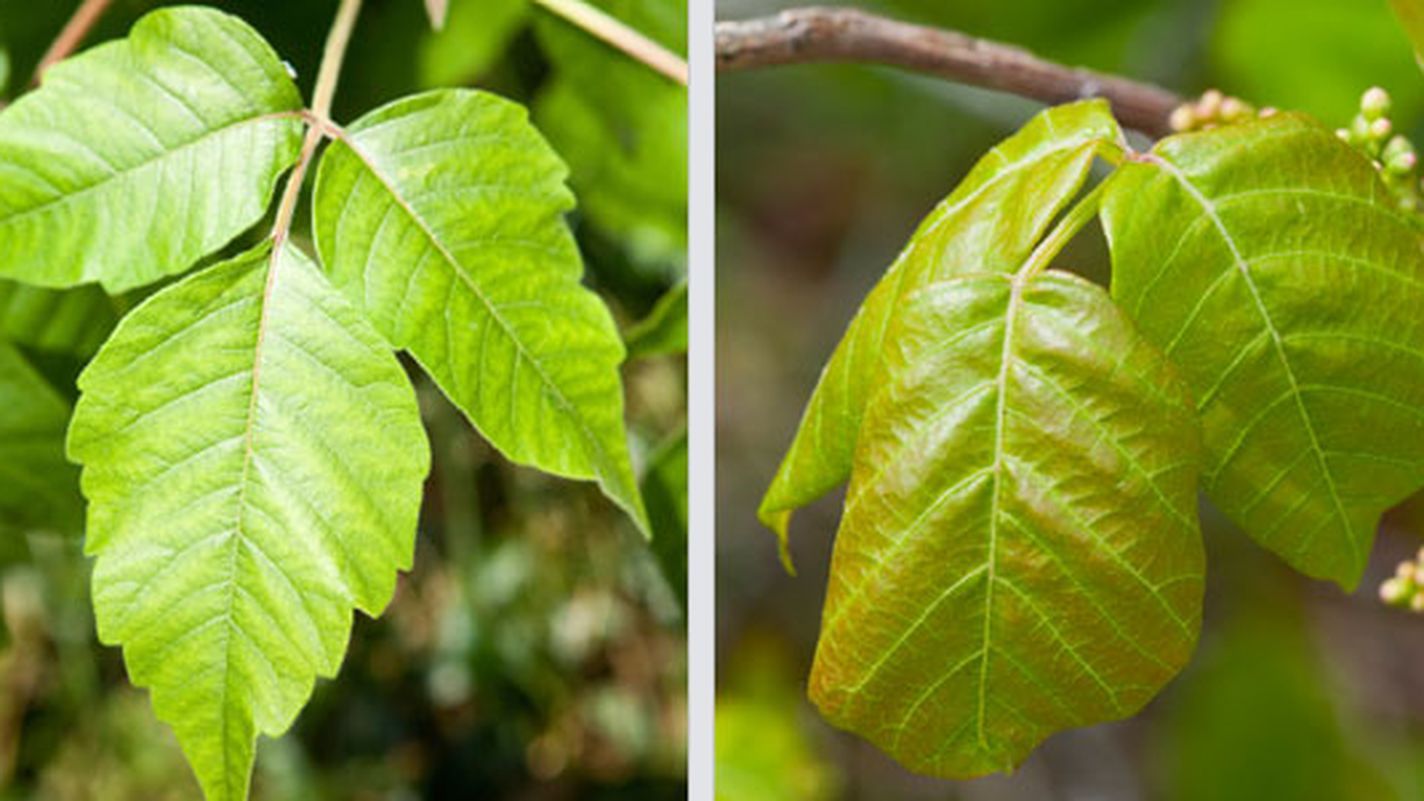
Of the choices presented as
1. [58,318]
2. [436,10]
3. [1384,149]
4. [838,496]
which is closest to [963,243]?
[1384,149]

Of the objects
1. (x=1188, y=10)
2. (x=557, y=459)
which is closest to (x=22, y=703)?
(x=557, y=459)

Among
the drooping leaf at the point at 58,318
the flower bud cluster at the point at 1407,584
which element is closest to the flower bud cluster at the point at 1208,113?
the flower bud cluster at the point at 1407,584

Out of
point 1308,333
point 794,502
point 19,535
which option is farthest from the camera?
point 19,535

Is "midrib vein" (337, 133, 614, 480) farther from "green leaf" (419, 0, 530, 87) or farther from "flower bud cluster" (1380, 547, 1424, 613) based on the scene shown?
"flower bud cluster" (1380, 547, 1424, 613)

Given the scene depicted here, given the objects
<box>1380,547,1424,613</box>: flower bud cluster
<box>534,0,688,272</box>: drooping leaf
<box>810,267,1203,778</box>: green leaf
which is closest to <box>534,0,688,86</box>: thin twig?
<box>534,0,688,272</box>: drooping leaf

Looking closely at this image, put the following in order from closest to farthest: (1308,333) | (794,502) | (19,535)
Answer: (1308,333) → (794,502) → (19,535)

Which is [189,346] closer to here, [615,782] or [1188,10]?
[615,782]
